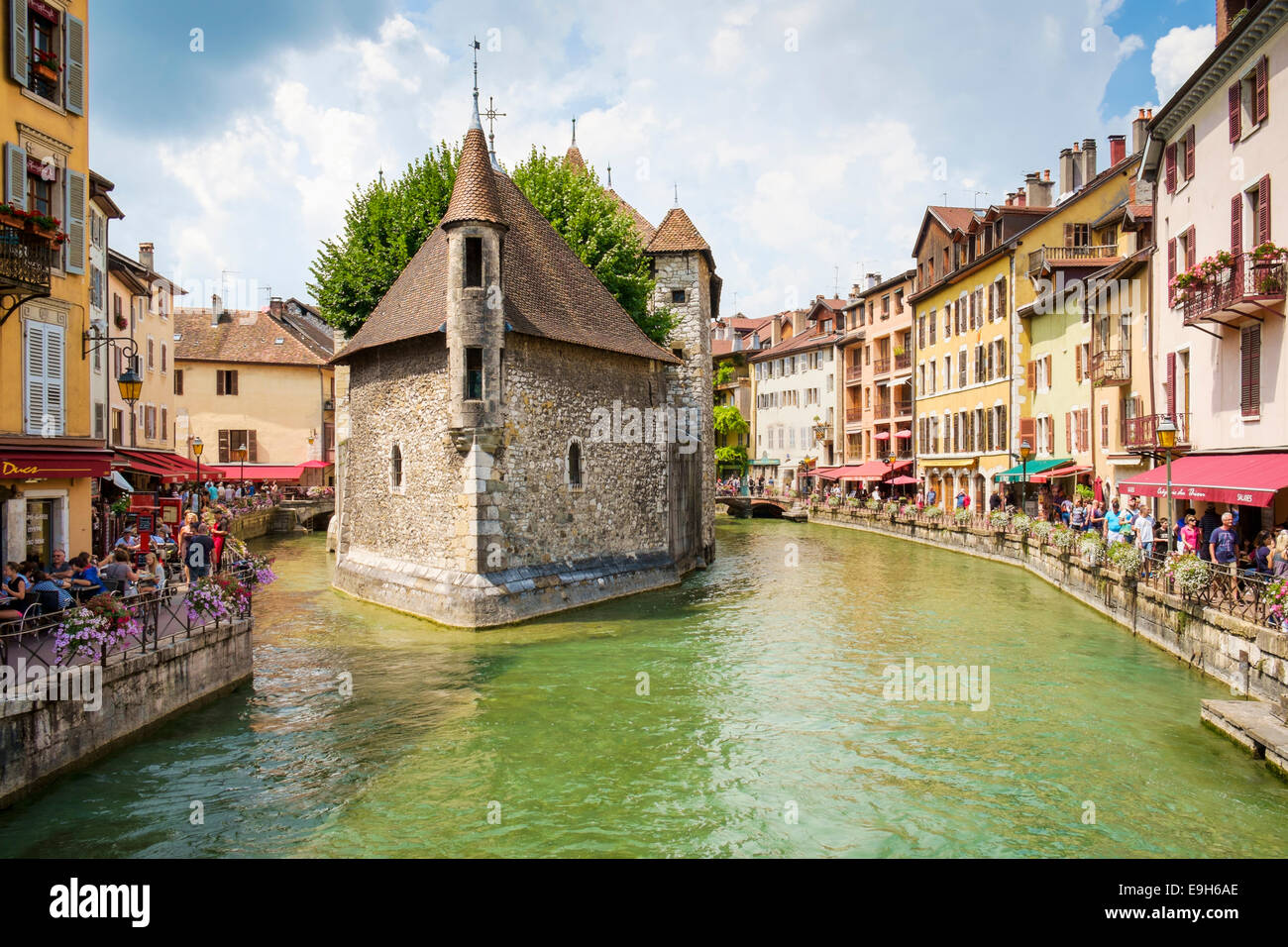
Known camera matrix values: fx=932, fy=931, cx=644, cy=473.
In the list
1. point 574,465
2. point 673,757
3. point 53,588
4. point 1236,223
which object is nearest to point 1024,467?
point 1236,223

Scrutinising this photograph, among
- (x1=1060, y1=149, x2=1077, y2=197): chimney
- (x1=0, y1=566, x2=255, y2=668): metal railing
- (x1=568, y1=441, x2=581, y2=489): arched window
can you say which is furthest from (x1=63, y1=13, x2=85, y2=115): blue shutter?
(x1=1060, y1=149, x2=1077, y2=197): chimney

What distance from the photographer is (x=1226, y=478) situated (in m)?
16.9

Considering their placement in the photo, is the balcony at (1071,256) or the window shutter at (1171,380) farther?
the balcony at (1071,256)

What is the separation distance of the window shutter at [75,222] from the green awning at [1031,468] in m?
27.0

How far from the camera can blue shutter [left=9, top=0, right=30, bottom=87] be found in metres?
13.4

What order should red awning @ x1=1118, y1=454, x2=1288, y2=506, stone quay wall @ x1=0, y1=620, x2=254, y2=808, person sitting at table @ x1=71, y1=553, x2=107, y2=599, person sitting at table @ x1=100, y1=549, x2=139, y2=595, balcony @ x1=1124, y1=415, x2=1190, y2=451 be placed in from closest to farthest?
stone quay wall @ x1=0, y1=620, x2=254, y2=808, person sitting at table @ x1=71, y1=553, x2=107, y2=599, person sitting at table @ x1=100, y1=549, x2=139, y2=595, red awning @ x1=1118, y1=454, x2=1288, y2=506, balcony @ x1=1124, y1=415, x2=1190, y2=451

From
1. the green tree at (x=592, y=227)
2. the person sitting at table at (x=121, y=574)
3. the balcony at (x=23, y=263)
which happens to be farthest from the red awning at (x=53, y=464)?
the green tree at (x=592, y=227)

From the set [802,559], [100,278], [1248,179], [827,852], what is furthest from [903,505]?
[827,852]

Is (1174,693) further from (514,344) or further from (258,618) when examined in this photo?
(258,618)

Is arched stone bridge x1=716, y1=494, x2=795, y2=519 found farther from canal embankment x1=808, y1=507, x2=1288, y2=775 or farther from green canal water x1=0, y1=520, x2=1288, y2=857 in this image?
green canal water x1=0, y1=520, x2=1288, y2=857

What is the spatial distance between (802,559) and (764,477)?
3858cm

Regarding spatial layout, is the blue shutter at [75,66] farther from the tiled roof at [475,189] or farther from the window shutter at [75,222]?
the tiled roof at [475,189]

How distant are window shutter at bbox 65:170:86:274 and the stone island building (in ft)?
21.1

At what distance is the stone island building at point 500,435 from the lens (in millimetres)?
18938
